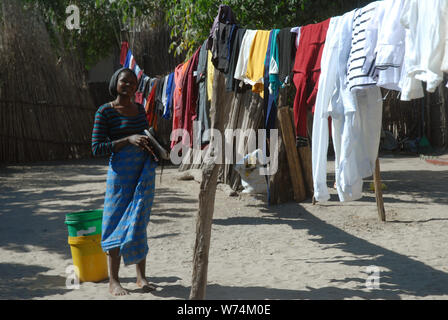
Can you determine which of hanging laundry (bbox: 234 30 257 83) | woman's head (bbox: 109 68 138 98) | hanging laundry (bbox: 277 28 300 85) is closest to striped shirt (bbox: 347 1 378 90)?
hanging laundry (bbox: 277 28 300 85)

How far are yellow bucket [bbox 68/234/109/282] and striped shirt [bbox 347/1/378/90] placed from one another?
250 centimetres

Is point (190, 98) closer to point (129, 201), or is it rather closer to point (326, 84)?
point (326, 84)

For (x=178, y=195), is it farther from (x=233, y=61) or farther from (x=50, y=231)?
(x=233, y=61)

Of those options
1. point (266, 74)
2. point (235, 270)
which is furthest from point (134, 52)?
point (235, 270)

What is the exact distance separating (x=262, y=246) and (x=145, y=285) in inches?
69.7

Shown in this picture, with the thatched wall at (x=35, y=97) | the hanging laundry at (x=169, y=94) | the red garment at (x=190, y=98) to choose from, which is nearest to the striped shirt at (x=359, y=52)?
the red garment at (x=190, y=98)

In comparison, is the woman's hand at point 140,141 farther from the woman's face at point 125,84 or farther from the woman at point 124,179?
the woman's face at point 125,84

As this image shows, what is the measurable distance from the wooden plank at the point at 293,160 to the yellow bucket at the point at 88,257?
396 cm

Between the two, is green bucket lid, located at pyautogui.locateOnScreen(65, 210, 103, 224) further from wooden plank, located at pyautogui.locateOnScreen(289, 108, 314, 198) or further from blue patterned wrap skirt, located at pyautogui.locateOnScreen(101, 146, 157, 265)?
wooden plank, located at pyautogui.locateOnScreen(289, 108, 314, 198)

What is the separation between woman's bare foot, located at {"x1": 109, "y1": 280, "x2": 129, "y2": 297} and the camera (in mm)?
3926

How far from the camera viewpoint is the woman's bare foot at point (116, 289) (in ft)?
12.9

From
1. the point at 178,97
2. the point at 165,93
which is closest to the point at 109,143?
the point at 178,97
